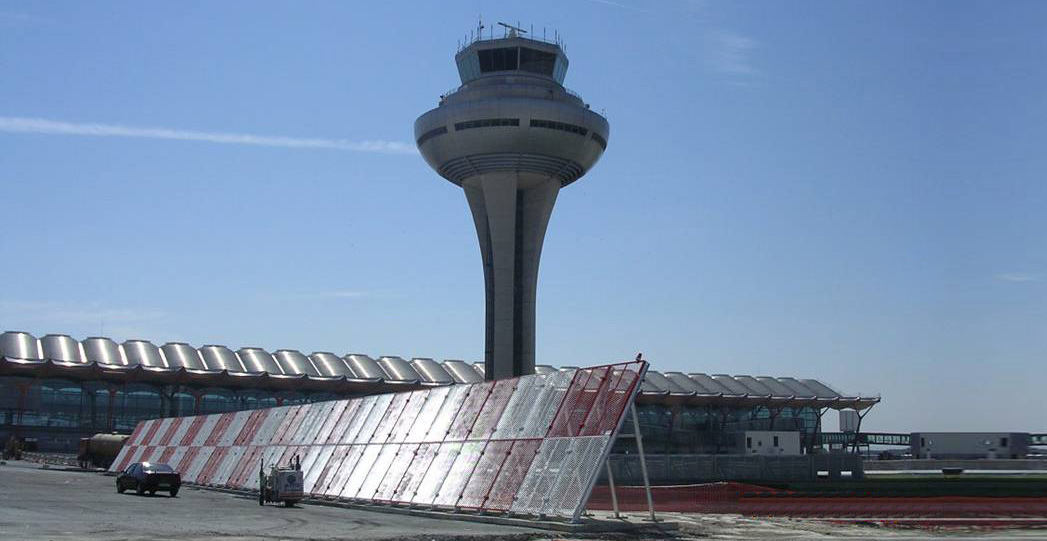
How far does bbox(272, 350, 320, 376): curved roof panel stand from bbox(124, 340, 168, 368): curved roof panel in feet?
52.7

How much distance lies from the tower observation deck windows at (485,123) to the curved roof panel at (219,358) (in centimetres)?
4743

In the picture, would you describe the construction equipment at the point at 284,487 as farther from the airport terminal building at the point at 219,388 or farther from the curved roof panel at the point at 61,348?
the curved roof panel at the point at 61,348

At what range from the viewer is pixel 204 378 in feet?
424

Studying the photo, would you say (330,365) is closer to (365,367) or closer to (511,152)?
(365,367)

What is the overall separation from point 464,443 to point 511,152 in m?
79.3

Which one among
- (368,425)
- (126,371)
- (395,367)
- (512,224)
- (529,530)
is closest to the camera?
(529,530)

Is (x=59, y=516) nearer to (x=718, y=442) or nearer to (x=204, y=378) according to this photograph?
(x=204, y=378)

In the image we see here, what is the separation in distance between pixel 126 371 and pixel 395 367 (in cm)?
3932

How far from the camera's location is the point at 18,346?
428ft

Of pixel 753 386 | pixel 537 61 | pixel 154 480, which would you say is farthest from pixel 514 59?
pixel 154 480

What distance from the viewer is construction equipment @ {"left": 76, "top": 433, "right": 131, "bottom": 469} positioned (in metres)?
88.8

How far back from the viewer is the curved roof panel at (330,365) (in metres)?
146

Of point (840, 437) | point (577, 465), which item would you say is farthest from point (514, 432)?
point (840, 437)

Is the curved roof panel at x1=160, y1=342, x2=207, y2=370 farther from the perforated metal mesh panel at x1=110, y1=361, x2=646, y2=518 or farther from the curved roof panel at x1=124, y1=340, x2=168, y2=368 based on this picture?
the perforated metal mesh panel at x1=110, y1=361, x2=646, y2=518
